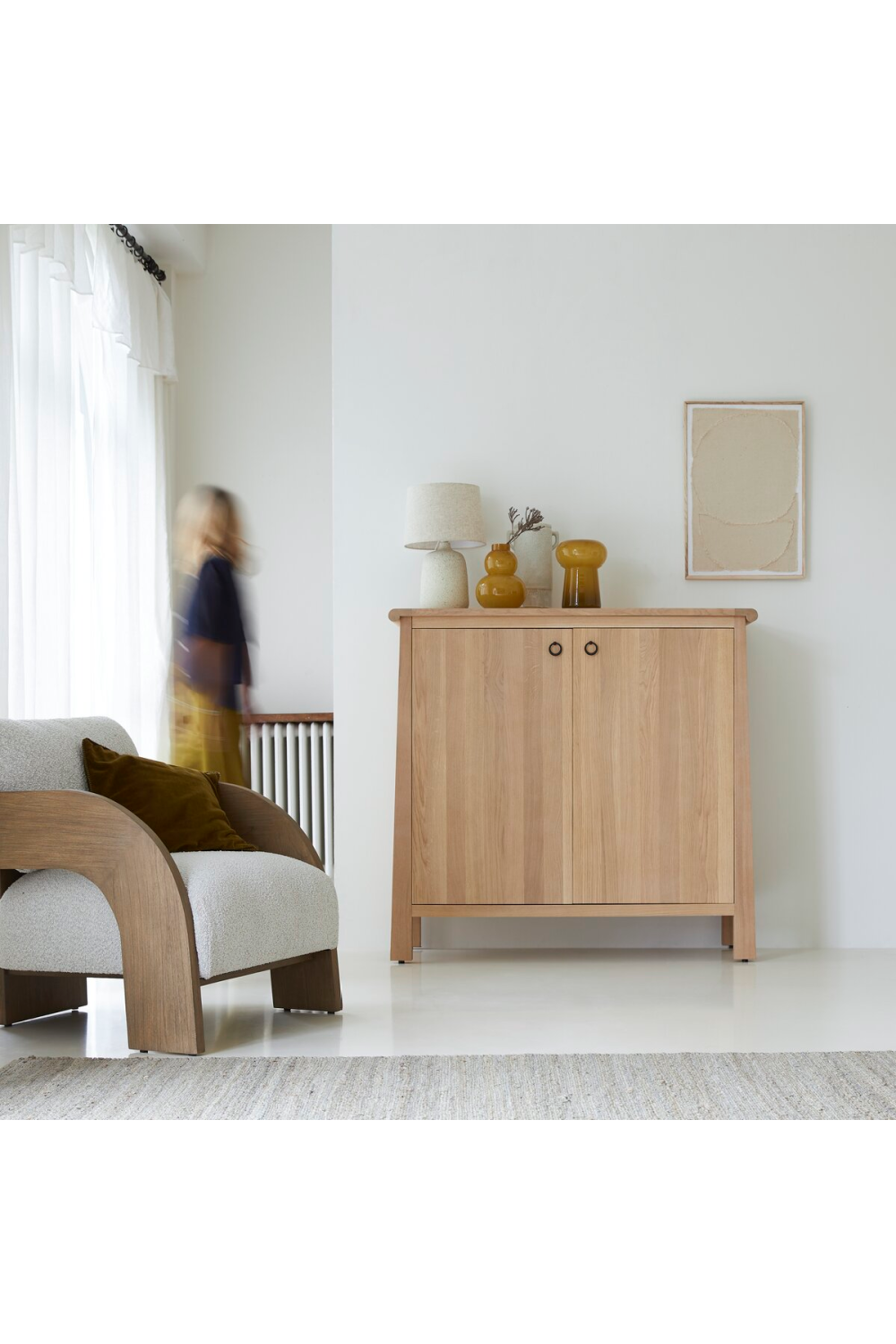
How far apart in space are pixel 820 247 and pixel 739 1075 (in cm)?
303

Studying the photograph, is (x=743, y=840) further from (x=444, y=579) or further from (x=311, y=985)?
(x=311, y=985)

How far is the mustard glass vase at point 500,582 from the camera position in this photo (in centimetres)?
393

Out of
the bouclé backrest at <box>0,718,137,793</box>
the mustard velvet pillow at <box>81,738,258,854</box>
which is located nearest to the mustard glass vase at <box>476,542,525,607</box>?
the mustard velvet pillow at <box>81,738,258,854</box>

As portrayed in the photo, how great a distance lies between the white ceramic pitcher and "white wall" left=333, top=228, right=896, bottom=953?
13 centimetres

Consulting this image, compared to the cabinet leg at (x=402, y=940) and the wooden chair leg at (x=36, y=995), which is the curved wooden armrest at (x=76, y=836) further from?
the cabinet leg at (x=402, y=940)

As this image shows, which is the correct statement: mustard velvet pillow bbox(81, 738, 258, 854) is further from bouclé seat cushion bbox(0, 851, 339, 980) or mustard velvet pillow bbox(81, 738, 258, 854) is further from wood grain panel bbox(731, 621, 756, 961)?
wood grain panel bbox(731, 621, 756, 961)

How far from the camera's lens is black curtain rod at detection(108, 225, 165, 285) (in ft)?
15.2

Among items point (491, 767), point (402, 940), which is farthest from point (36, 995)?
point (491, 767)

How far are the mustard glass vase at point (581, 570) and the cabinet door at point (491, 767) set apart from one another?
179 mm
